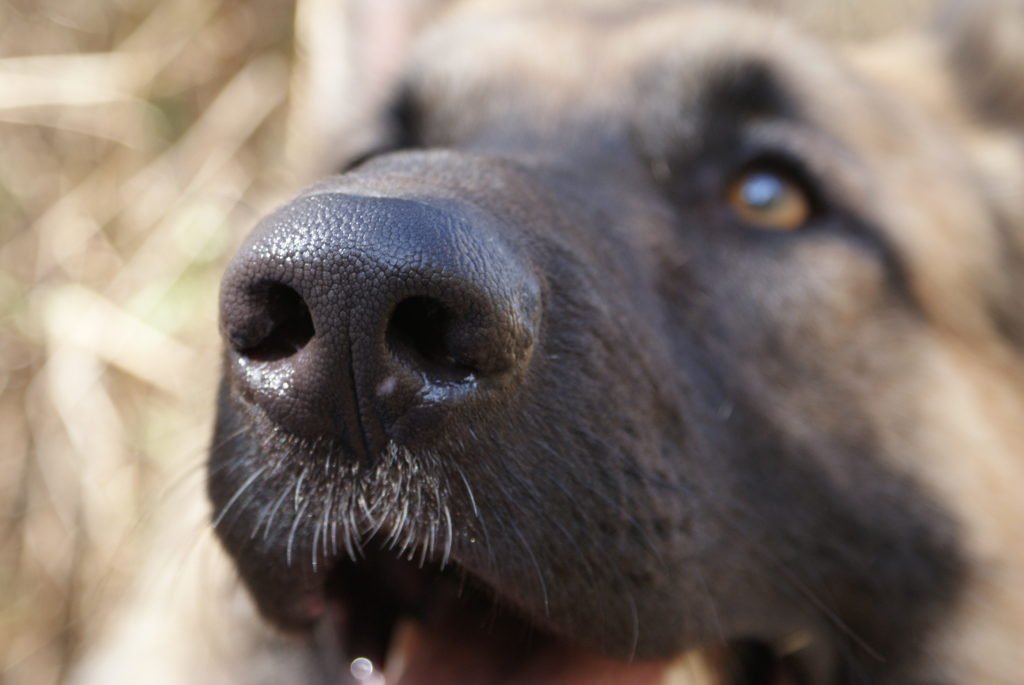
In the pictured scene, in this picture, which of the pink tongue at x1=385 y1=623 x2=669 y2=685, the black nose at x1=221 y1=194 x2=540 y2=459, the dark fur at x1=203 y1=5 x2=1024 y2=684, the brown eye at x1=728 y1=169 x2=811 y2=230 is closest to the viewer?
the black nose at x1=221 y1=194 x2=540 y2=459

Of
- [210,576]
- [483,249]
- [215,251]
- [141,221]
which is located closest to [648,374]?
[483,249]

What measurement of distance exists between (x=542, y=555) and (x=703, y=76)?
119 centimetres

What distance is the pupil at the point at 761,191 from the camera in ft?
7.29

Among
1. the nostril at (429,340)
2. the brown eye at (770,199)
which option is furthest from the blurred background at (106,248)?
the nostril at (429,340)

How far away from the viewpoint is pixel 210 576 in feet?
8.44

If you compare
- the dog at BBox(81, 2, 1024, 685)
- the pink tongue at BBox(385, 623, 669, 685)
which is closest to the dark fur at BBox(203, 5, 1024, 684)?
the dog at BBox(81, 2, 1024, 685)

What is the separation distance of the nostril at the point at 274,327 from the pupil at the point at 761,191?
116cm

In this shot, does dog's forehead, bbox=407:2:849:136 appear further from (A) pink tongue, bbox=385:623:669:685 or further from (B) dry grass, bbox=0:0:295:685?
(B) dry grass, bbox=0:0:295:685

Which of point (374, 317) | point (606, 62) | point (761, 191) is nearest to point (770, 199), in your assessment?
point (761, 191)

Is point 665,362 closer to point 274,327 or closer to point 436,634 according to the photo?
point 436,634

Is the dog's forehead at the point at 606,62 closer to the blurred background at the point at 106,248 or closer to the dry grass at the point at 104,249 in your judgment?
the blurred background at the point at 106,248

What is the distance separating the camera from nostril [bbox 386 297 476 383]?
4.23ft

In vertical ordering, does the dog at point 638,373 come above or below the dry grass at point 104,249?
above

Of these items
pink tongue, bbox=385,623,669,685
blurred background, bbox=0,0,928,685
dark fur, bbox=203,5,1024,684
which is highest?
dark fur, bbox=203,5,1024,684
